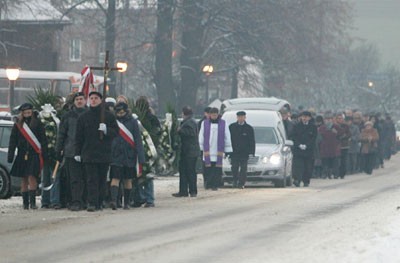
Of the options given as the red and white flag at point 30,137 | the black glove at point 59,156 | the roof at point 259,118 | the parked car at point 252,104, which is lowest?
the black glove at point 59,156

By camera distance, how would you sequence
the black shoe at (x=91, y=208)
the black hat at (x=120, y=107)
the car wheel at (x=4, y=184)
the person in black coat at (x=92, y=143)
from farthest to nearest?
the car wheel at (x=4, y=184) < the black hat at (x=120, y=107) < the person in black coat at (x=92, y=143) < the black shoe at (x=91, y=208)

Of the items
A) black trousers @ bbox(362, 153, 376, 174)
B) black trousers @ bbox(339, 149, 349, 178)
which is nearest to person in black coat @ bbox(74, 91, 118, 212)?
black trousers @ bbox(339, 149, 349, 178)

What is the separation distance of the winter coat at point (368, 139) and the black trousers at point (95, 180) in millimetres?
22954

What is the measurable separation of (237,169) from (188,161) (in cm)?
431

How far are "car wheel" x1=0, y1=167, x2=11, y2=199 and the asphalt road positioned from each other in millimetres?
1338

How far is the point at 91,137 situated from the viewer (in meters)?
21.2

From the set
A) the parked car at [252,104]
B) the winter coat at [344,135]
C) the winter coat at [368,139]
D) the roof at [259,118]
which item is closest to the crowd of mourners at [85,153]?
the roof at [259,118]

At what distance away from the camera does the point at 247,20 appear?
59500 millimetres

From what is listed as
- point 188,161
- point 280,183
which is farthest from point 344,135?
point 188,161

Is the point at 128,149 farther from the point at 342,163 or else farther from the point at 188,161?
the point at 342,163

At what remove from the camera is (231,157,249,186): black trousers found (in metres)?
30.2

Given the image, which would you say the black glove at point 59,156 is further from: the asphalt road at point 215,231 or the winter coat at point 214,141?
the winter coat at point 214,141

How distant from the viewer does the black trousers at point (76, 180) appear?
69.8 feet

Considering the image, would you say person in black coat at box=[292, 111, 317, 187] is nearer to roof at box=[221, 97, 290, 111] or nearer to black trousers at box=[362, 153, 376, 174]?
roof at box=[221, 97, 290, 111]
